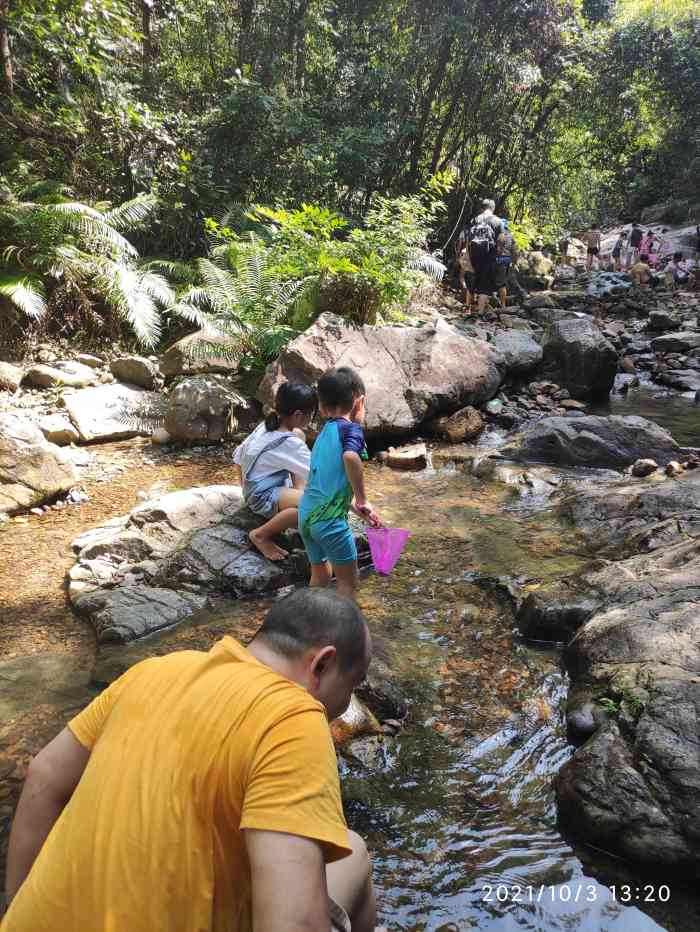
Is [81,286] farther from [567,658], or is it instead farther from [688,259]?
[688,259]

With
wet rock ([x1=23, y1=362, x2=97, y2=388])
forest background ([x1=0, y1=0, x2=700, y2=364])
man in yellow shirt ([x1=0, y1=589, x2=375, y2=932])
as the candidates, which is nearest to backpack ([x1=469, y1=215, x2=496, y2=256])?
forest background ([x1=0, y1=0, x2=700, y2=364])

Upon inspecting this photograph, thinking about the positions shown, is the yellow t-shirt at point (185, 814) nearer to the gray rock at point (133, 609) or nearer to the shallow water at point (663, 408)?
the gray rock at point (133, 609)

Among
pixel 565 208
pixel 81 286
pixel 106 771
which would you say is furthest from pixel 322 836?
pixel 565 208

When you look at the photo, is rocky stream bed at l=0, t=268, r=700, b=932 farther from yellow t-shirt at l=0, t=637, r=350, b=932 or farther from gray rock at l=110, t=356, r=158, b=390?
yellow t-shirt at l=0, t=637, r=350, b=932

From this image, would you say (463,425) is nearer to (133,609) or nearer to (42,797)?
(133,609)

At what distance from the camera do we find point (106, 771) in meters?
1.27

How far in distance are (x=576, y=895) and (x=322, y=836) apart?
172 cm

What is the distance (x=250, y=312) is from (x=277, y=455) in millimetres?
3893

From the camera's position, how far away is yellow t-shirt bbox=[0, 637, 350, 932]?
1.18 metres

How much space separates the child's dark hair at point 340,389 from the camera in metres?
3.74

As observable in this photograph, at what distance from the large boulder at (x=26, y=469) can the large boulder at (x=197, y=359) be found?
2.61 m

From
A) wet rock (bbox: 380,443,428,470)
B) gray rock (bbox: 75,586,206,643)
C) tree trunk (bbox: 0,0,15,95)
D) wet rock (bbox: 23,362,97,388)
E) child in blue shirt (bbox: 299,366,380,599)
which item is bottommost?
wet rock (bbox: 380,443,428,470)

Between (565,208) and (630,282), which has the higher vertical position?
(565,208)

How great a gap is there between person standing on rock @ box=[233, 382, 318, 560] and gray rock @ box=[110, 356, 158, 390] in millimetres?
3957
